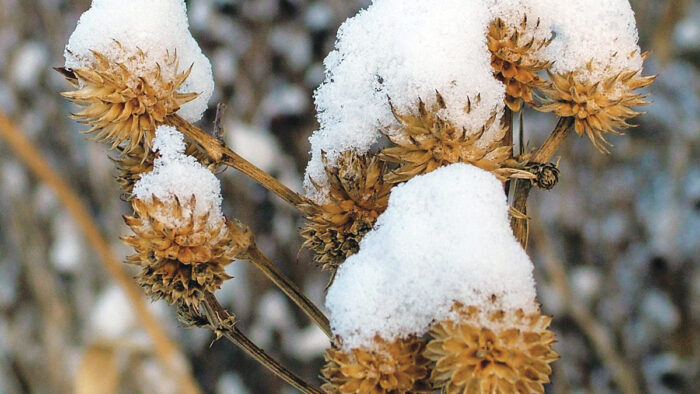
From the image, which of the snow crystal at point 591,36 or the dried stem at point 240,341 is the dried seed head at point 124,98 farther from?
the snow crystal at point 591,36

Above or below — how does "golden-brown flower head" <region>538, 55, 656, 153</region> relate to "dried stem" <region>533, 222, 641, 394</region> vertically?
above

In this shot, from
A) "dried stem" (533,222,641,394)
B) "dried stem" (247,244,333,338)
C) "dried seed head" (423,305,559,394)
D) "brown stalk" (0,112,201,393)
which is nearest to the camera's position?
"dried seed head" (423,305,559,394)

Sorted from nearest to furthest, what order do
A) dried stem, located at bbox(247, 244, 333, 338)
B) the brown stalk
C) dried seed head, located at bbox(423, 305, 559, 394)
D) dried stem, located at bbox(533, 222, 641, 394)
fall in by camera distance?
dried seed head, located at bbox(423, 305, 559, 394)
dried stem, located at bbox(247, 244, 333, 338)
the brown stalk
dried stem, located at bbox(533, 222, 641, 394)

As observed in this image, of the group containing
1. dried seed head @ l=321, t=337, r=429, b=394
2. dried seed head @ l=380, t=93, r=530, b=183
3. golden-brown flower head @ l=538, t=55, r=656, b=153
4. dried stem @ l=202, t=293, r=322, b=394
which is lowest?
dried stem @ l=202, t=293, r=322, b=394

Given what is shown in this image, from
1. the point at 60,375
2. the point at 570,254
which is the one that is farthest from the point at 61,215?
the point at 570,254

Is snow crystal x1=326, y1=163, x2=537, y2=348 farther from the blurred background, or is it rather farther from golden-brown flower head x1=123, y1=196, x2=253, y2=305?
the blurred background

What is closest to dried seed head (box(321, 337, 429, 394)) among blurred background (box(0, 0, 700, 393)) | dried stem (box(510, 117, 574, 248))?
dried stem (box(510, 117, 574, 248))

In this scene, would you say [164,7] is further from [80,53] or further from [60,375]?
[60,375]
